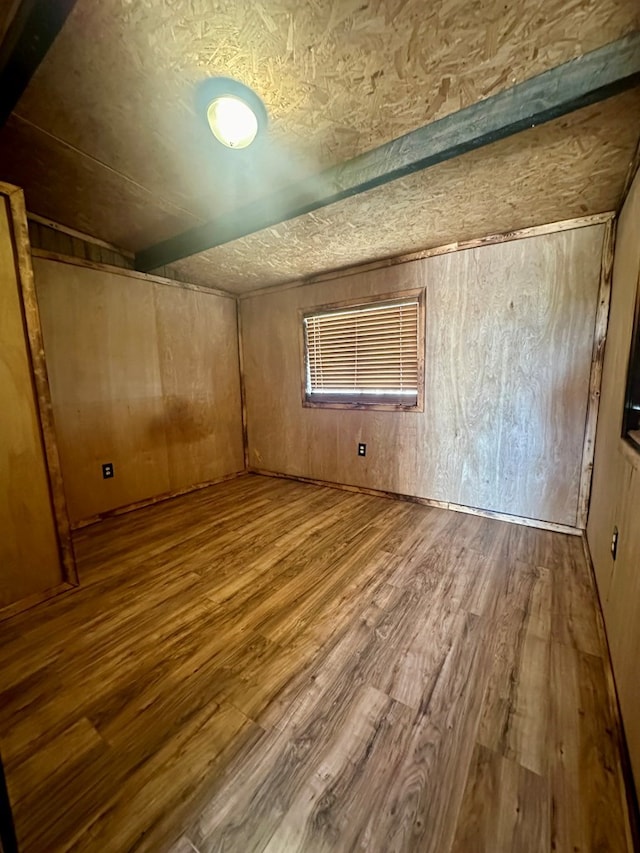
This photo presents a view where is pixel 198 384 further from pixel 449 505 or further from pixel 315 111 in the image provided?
pixel 449 505

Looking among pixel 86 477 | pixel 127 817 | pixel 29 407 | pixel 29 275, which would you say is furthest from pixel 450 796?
pixel 86 477

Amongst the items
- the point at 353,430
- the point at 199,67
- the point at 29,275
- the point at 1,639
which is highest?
the point at 199,67

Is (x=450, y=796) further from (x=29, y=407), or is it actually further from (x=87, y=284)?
(x=87, y=284)

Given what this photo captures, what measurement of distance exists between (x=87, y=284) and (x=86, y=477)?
1551 millimetres

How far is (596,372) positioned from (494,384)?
0.58 metres

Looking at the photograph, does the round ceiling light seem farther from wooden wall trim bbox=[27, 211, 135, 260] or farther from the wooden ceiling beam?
wooden wall trim bbox=[27, 211, 135, 260]

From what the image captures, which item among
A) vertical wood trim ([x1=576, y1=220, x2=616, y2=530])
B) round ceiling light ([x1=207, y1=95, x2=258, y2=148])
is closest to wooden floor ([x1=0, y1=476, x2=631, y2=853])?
vertical wood trim ([x1=576, y1=220, x2=616, y2=530])

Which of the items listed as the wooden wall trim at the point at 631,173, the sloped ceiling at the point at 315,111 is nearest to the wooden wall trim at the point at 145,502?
the sloped ceiling at the point at 315,111

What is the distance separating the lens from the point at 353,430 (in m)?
3.14

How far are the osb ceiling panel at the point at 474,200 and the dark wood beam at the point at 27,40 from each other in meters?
1.24

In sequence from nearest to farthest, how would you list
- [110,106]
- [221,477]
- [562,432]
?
1. [110,106]
2. [562,432]
3. [221,477]

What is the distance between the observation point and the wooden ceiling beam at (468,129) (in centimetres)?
106

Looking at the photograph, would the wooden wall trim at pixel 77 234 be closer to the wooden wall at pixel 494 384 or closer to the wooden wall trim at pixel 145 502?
the wooden wall at pixel 494 384

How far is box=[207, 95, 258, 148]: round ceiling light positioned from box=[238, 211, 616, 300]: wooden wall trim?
5.22 feet
